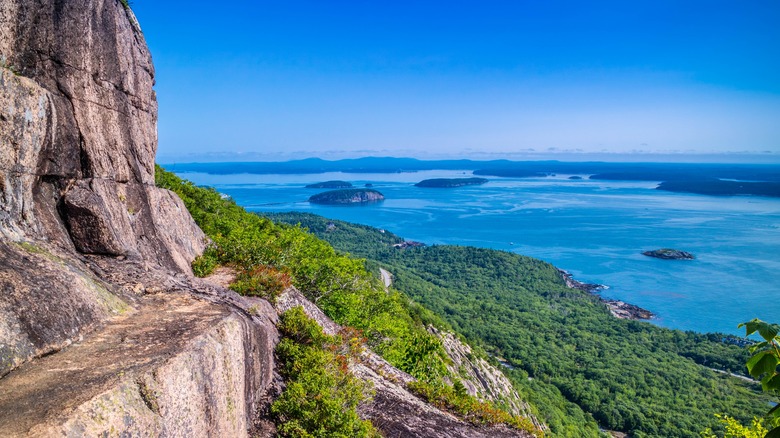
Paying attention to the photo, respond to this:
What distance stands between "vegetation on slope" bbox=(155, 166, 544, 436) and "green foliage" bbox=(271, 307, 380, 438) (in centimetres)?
4

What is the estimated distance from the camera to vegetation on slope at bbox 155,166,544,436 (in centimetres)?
1169

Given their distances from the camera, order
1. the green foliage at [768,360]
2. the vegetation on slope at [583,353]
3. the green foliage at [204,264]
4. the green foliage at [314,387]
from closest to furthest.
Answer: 1. the green foliage at [768,360]
2. the green foliage at [314,387]
3. the green foliage at [204,264]
4. the vegetation on slope at [583,353]

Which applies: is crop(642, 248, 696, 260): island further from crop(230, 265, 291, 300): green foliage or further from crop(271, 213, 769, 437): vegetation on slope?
crop(230, 265, 291, 300): green foliage

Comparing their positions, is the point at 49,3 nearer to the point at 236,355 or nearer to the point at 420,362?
the point at 236,355

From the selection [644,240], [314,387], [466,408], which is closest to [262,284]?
[314,387]

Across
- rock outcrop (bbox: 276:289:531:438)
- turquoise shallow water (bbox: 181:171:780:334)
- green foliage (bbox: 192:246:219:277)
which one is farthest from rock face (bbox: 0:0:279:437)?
turquoise shallow water (bbox: 181:171:780:334)

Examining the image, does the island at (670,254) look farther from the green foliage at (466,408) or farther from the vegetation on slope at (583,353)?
the green foliage at (466,408)

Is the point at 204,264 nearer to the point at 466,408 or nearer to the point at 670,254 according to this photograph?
the point at 466,408

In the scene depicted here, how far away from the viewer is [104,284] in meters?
8.27

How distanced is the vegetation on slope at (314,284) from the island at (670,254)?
10534 cm

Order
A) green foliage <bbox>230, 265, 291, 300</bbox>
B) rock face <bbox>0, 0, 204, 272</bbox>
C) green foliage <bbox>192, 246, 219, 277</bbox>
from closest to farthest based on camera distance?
rock face <bbox>0, 0, 204, 272</bbox>
green foliage <bbox>230, 265, 291, 300</bbox>
green foliage <bbox>192, 246, 219, 277</bbox>

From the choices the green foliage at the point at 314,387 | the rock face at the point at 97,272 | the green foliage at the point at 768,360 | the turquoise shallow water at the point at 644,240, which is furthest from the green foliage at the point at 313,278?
the turquoise shallow water at the point at 644,240

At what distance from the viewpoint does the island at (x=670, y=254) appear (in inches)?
4033

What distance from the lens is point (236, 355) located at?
7898mm
